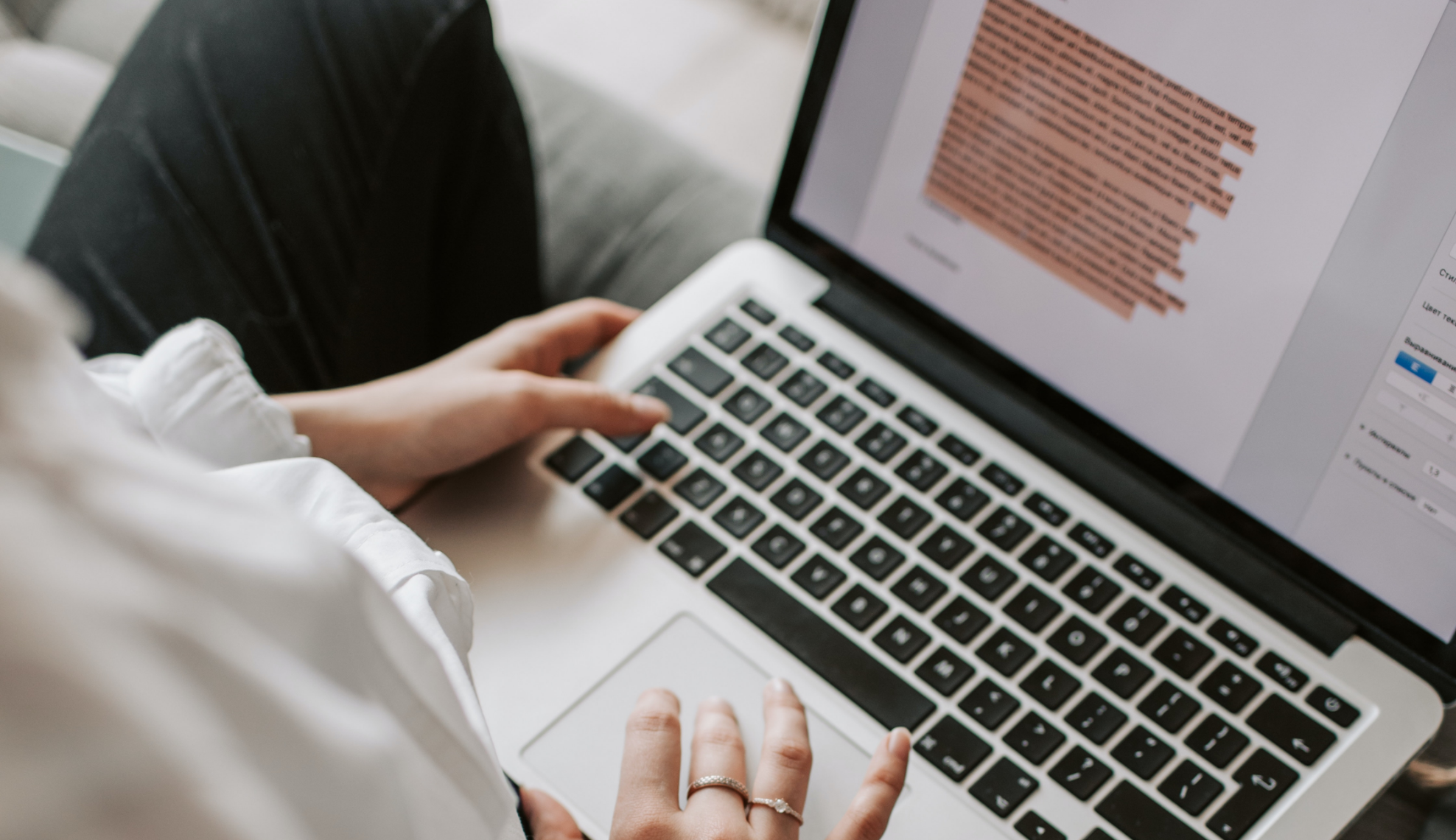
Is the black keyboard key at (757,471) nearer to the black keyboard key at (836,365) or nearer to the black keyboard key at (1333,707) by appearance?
the black keyboard key at (836,365)

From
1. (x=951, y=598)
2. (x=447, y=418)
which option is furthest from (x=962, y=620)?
(x=447, y=418)

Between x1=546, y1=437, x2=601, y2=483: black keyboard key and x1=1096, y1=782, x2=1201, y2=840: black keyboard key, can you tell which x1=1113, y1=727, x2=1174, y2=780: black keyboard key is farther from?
x1=546, y1=437, x2=601, y2=483: black keyboard key

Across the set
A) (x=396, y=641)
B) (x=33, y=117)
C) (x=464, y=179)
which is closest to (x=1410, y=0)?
(x=396, y=641)

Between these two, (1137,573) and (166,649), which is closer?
(166,649)

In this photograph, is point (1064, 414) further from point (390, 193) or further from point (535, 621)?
point (390, 193)

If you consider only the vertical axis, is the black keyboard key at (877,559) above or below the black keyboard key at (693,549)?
above

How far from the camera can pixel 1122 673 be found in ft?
1.53

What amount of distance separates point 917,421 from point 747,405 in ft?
0.29

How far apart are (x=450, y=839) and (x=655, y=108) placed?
1.06m

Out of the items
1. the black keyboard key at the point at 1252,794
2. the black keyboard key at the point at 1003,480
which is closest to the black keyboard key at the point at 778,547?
the black keyboard key at the point at 1003,480

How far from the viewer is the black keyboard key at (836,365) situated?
0.57 meters

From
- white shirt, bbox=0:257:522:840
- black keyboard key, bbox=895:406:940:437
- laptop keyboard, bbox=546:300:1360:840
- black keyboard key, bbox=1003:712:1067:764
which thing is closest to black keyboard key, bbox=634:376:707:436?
laptop keyboard, bbox=546:300:1360:840

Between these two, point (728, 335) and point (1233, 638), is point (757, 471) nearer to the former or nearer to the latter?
point (728, 335)

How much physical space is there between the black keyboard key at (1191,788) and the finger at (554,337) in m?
0.36
